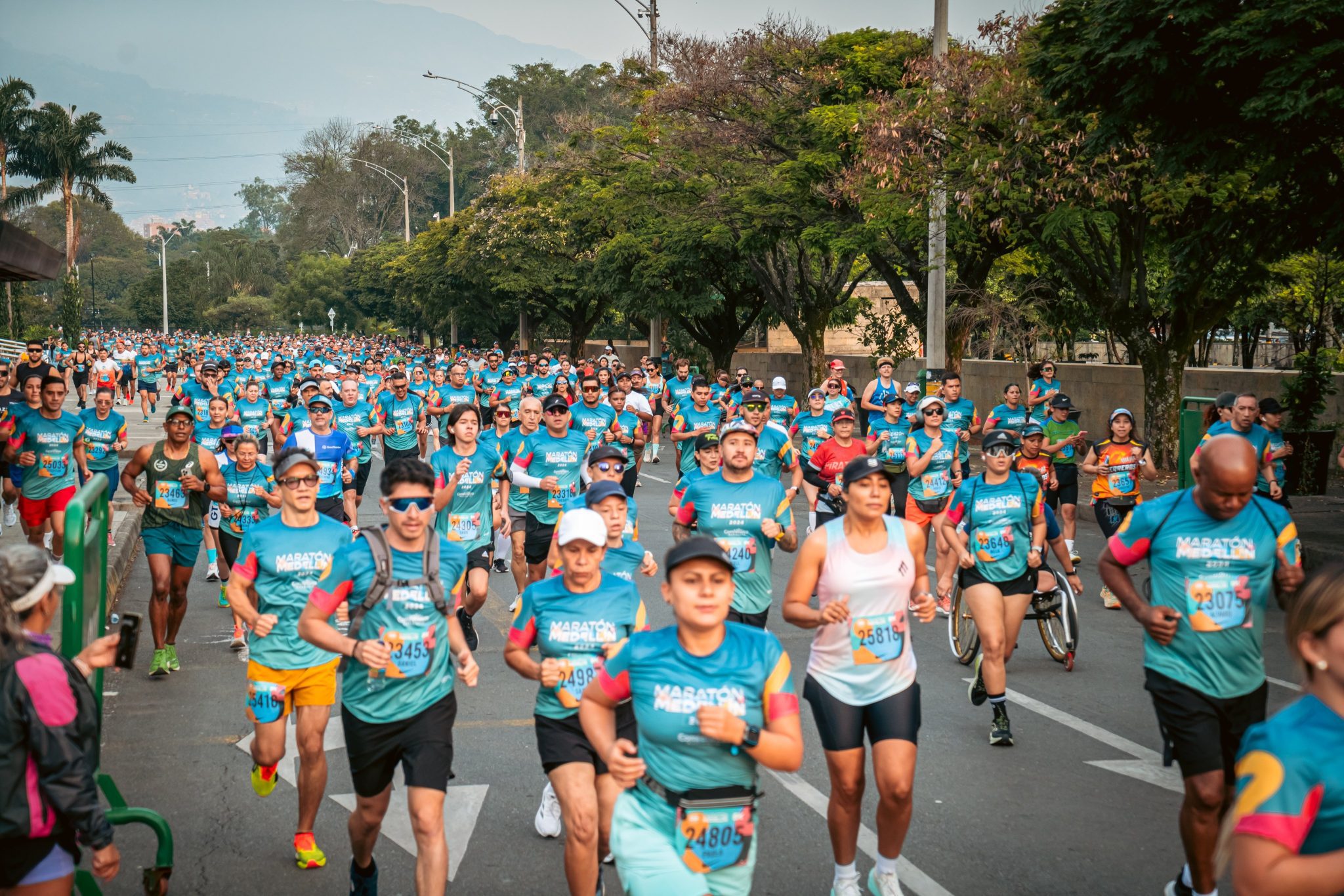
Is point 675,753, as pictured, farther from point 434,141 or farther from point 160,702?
point 434,141

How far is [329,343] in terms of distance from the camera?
71.1 metres

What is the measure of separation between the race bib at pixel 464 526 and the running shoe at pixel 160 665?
2.20 meters

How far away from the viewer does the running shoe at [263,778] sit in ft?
20.6

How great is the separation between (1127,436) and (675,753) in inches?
374

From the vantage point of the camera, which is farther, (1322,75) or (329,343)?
(329,343)

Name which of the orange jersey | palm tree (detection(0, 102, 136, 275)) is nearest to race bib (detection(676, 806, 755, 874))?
the orange jersey

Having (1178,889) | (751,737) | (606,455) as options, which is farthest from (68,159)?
(751,737)

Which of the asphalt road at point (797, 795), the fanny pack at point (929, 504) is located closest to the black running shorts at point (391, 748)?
the asphalt road at point (797, 795)

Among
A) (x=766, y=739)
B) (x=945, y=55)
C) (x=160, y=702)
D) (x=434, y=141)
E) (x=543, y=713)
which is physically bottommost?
(x=160, y=702)

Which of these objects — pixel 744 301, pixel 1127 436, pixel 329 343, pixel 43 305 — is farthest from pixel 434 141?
pixel 1127 436

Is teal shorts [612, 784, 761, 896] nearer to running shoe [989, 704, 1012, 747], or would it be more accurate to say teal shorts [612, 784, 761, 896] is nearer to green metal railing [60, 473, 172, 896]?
green metal railing [60, 473, 172, 896]

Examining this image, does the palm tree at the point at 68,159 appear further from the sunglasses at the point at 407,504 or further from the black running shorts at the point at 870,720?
the black running shorts at the point at 870,720

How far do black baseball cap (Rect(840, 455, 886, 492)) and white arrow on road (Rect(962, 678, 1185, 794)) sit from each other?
2.67 metres

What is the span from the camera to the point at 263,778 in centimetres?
630
